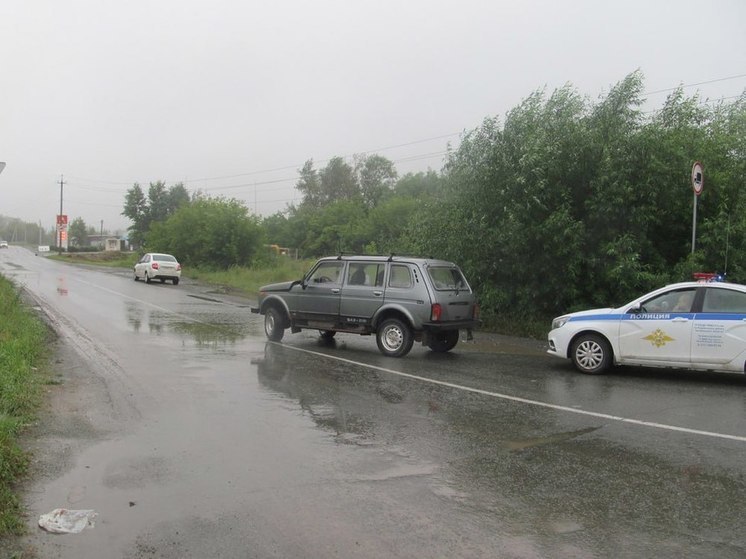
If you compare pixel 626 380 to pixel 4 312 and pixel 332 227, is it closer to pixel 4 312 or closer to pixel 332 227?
pixel 4 312

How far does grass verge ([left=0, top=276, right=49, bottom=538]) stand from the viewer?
455 cm

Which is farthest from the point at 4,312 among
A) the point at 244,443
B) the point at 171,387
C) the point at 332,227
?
the point at 332,227

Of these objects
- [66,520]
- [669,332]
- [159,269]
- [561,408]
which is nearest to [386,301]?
[561,408]

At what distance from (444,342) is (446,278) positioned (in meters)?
1.37

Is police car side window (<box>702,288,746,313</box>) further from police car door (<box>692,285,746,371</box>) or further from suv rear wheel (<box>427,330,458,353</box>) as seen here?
suv rear wheel (<box>427,330,458,353</box>)

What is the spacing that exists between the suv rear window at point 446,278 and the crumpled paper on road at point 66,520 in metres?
7.88

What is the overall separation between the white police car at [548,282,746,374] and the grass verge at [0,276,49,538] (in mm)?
7786

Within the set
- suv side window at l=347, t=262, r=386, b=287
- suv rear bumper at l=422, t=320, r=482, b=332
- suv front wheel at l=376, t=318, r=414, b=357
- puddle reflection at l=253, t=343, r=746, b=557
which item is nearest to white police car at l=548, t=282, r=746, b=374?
suv rear bumper at l=422, t=320, r=482, b=332

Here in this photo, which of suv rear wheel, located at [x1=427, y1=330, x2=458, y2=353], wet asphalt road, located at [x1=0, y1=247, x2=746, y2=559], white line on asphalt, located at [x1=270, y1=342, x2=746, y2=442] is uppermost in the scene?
suv rear wheel, located at [x1=427, y1=330, x2=458, y2=353]

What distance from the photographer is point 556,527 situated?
14.3 ft

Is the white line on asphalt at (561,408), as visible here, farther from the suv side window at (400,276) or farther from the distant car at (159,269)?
the distant car at (159,269)

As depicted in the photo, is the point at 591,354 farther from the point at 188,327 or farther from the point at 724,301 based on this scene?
the point at 188,327

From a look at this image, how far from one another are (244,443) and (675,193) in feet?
36.7

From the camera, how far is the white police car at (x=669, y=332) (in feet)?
30.2
